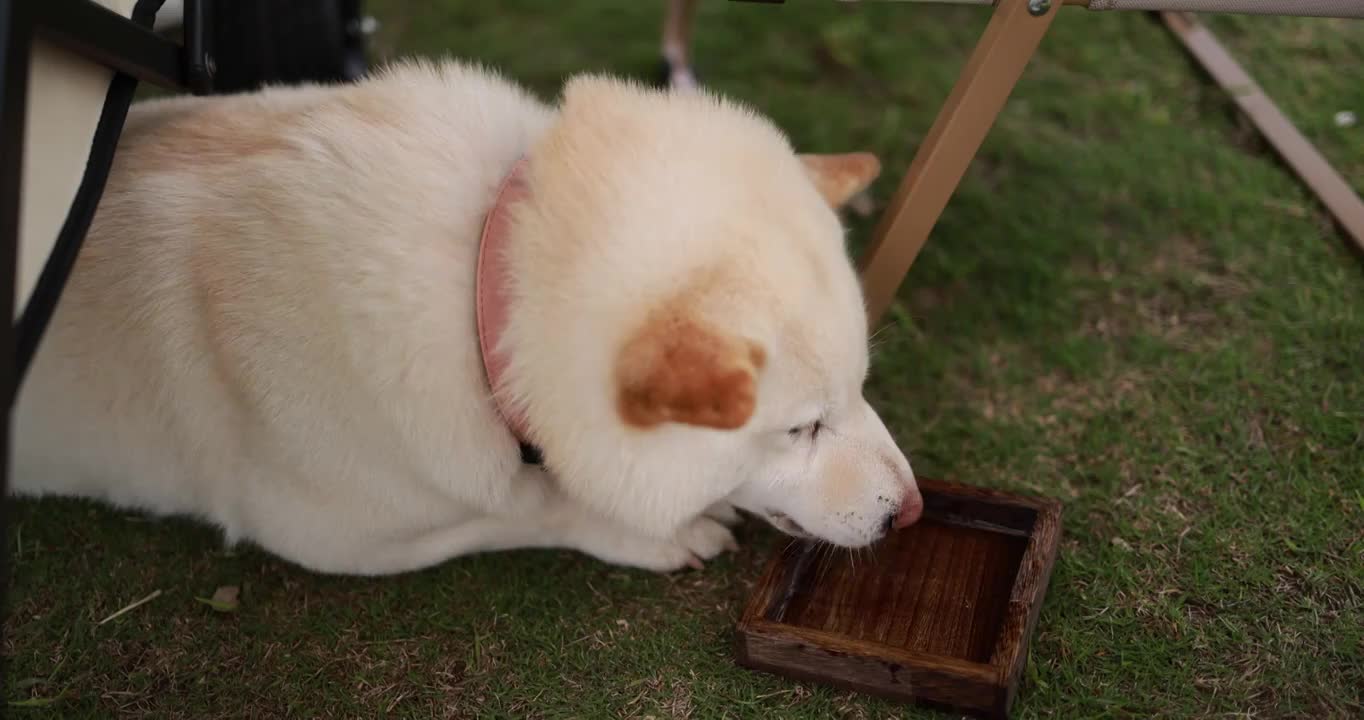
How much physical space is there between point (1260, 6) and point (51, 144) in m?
2.20

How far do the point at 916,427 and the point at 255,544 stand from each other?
5.22ft

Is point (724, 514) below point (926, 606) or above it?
below

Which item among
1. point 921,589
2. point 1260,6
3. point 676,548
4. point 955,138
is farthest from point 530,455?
point 1260,6

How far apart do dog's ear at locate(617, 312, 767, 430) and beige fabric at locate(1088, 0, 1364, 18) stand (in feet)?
3.71

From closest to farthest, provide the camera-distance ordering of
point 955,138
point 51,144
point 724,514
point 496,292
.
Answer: point 51,144
point 496,292
point 955,138
point 724,514

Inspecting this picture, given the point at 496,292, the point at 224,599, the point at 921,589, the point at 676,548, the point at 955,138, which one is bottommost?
the point at 224,599

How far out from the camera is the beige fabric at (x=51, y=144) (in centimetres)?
161

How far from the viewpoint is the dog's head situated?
1.67 m

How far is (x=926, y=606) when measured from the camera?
2.12m

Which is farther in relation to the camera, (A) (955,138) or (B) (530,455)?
(A) (955,138)

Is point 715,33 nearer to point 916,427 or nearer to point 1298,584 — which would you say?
point 916,427

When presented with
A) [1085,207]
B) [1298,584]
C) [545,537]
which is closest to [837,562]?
[545,537]

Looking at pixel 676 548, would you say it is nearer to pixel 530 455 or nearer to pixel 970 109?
pixel 530 455

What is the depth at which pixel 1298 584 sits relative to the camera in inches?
84.6
